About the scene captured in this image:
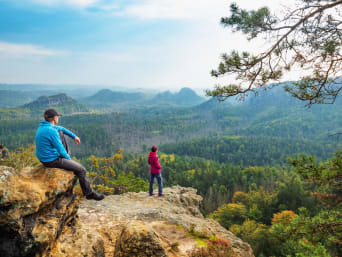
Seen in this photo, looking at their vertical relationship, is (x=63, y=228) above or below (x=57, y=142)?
below

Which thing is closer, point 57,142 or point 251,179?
point 57,142

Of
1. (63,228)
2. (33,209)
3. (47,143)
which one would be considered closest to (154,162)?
(63,228)

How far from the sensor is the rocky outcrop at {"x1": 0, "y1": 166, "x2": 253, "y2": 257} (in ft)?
14.0

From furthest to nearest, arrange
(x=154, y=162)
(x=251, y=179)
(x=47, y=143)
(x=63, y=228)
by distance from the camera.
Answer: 1. (x=251, y=179)
2. (x=154, y=162)
3. (x=63, y=228)
4. (x=47, y=143)

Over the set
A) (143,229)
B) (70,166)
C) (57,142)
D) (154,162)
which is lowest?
(143,229)

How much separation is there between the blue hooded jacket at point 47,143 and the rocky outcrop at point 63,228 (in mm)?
441

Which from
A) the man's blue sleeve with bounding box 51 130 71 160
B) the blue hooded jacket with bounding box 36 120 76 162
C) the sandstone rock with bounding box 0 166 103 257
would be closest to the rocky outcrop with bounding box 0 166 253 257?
the sandstone rock with bounding box 0 166 103 257

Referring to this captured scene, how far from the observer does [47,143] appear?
5.69 m

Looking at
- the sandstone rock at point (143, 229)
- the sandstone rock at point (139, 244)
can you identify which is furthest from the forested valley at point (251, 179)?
the sandstone rock at point (139, 244)

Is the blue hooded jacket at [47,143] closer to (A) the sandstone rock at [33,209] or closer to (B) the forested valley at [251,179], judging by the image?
(A) the sandstone rock at [33,209]

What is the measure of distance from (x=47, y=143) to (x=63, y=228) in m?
2.59

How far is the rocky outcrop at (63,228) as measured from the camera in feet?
14.0

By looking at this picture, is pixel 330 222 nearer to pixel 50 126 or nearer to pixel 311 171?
pixel 311 171

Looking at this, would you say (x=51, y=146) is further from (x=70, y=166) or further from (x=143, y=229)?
(x=143, y=229)
